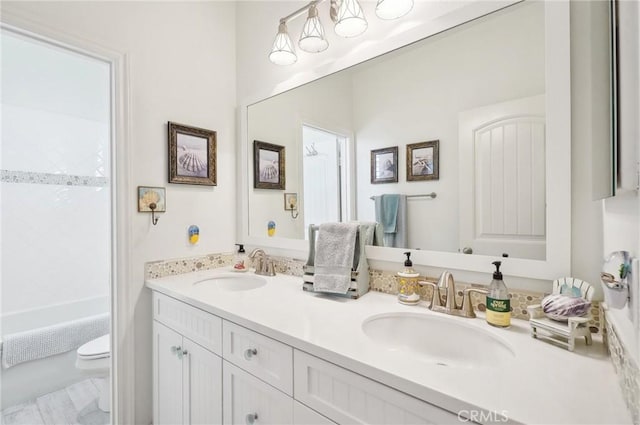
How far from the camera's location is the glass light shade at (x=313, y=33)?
1.46 m

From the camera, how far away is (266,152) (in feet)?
6.25

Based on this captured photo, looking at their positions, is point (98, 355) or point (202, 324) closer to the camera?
point (202, 324)

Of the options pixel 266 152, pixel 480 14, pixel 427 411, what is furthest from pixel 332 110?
pixel 427 411

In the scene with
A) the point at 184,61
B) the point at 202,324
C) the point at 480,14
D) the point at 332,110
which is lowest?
the point at 202,324

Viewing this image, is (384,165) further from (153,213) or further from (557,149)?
(153,213)

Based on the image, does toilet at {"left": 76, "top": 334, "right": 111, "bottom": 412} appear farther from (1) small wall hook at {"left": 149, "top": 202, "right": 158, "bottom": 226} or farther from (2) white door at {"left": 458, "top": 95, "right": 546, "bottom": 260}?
(2) white door at {"left": 458, "top": 95, "right": 546, "bottom": 260}

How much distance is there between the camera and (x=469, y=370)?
69cm

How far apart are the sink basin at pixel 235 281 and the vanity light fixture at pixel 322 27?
4.03 ft

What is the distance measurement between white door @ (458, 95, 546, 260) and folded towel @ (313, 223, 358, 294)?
460 mm

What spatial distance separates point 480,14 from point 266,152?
4.20 ft

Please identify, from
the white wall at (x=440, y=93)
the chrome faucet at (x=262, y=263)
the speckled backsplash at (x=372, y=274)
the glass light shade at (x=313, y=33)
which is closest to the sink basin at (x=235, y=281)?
the chrome faucet at (x=262, y=263)

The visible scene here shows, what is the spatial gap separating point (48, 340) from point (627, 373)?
2.91 meters

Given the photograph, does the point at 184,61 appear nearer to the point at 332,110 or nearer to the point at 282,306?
the point at 332,110

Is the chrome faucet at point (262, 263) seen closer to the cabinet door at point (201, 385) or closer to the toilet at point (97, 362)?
the cabinet door at point (201, 385)
